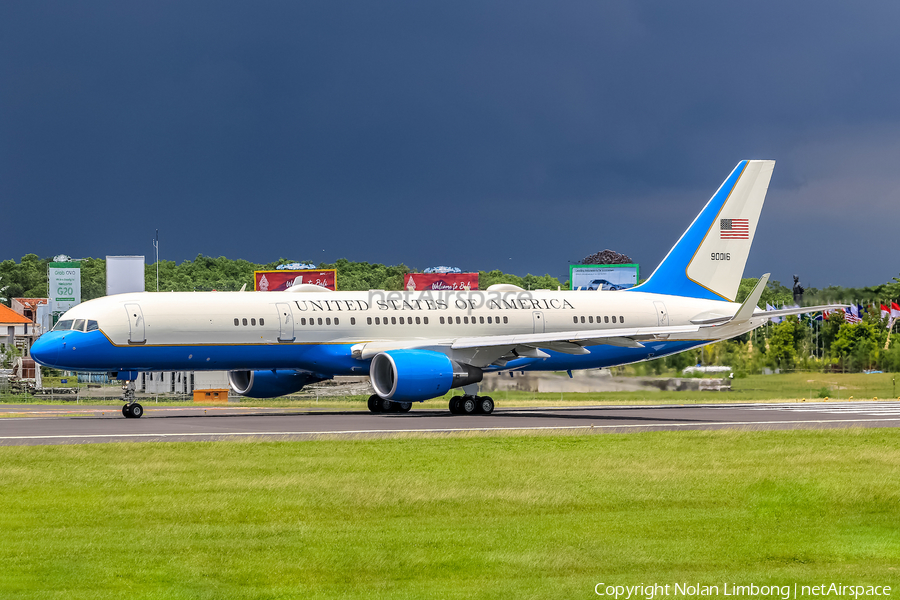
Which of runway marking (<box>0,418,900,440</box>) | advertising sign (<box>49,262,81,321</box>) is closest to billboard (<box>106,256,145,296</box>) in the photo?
advertising sign (<box>49,262,81,321</box>)

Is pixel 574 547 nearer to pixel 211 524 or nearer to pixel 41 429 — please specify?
pixel 211 524

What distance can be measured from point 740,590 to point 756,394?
3563cm

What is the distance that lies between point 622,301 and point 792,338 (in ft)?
118

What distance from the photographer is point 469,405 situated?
34.2 metres

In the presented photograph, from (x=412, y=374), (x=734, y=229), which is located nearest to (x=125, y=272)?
(x=734, y=229)

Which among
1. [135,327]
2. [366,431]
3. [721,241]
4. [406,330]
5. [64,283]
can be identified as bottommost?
[366,431]

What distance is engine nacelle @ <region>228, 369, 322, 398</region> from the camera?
35875 mm

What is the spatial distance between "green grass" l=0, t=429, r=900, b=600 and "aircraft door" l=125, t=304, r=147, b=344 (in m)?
10.9

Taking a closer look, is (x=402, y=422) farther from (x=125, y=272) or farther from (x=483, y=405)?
(x=125, y=272)

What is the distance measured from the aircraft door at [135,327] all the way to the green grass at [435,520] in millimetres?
10865

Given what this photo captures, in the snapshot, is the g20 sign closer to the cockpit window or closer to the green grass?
the cockpit window

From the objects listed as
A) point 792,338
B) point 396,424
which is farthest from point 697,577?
point 792,338

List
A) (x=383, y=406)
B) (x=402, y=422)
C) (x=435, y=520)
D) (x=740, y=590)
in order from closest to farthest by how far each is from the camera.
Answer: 1. (x=740, y=590)
2. (x=435, y=520)
3. (x=402, y=422)
4. (x=383, y=406)

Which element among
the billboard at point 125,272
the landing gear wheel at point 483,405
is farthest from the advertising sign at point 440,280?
the landing gear wheel at point 483,405
